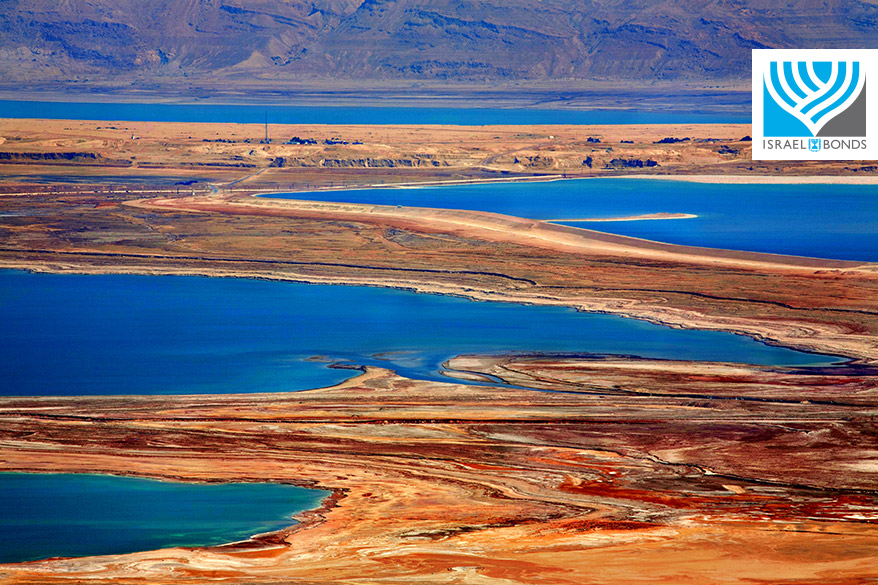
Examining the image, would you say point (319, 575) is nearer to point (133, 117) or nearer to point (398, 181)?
point (398, 181)

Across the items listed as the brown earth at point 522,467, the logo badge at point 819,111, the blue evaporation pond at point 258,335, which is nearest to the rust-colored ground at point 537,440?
the brown earth at point 522,467

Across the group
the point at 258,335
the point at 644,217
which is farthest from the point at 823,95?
the point at 258,335

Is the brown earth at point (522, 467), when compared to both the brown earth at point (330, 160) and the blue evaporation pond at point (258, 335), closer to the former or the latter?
the blue evaporation pond at point (258, 335)

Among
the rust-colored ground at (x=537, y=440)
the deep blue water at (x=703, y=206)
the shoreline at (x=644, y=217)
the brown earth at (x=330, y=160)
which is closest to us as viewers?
the rust-colored ground at (x=537, y=440)

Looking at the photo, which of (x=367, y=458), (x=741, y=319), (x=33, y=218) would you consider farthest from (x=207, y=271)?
(x=367, y=458)

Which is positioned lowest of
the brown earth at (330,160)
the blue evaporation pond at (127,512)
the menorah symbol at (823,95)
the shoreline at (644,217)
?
the blue evaporation pond at (127,512)

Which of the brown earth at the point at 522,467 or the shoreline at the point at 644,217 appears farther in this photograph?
the shoreline at the point at 644,217
